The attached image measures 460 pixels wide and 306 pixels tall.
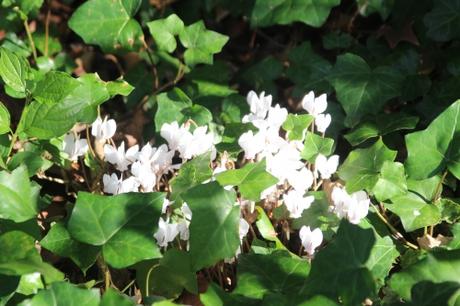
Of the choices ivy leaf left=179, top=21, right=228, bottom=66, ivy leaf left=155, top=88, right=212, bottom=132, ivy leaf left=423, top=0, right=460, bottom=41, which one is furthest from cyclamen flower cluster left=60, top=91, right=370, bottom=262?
ivy leaf left=423, top=0, right=460, bottom=41

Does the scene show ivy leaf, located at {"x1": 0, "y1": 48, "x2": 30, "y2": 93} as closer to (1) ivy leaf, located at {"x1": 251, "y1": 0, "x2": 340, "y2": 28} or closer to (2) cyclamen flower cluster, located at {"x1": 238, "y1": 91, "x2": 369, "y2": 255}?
(2) cyclamen flower cluster, located at {"x1": 238, "y1": 91, "x2": 369, "y2": 255}

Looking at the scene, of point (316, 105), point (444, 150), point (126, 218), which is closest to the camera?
point (126, 218)

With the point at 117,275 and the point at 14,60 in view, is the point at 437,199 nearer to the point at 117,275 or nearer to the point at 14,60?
the point at 117,275

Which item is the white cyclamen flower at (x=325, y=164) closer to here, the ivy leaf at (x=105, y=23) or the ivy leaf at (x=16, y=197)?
the ivy leaf at (x=16, y=197)

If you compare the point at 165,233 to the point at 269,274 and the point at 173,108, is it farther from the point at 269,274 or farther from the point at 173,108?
the point at 173,108

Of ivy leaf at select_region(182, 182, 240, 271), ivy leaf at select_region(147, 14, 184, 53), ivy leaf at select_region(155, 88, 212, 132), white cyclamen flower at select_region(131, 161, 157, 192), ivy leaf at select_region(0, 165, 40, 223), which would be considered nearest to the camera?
ivy leaf at select_region(182, 182, 240, 271)

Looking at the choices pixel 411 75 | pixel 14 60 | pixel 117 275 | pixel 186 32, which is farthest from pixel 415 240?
pixel 14 60
